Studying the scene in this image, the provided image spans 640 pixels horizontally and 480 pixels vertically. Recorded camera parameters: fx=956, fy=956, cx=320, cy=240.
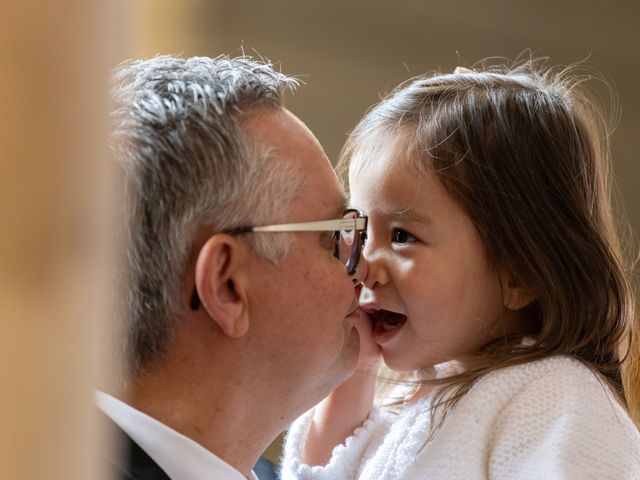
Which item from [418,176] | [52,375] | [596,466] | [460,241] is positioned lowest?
[596,466]

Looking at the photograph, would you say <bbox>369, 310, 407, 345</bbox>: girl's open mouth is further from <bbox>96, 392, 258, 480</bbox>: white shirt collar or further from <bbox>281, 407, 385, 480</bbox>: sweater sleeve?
<bbox>96, 392, 258, 480</bbox>: white shirt collar

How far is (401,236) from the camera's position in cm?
172

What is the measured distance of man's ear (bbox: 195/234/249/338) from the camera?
140 cm

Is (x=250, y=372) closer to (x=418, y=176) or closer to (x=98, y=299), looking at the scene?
(x=418, y=176)

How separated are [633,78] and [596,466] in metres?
3.28

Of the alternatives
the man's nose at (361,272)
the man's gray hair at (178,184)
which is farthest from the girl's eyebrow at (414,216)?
the man's gray hair at (178,184)

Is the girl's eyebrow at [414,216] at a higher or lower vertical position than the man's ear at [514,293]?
higher

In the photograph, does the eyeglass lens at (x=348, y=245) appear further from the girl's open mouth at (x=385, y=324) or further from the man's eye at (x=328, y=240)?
the girl's open mouth at (x=385, y=324)

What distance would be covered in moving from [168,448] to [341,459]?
549 millimetres

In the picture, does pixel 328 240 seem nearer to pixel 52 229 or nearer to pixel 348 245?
pixel 348 245

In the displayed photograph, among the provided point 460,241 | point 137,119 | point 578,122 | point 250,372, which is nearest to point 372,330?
point 460,241

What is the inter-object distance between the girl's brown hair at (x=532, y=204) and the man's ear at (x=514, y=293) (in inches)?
0.6

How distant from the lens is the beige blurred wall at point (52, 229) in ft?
0.77

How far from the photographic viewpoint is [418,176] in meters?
1.70
